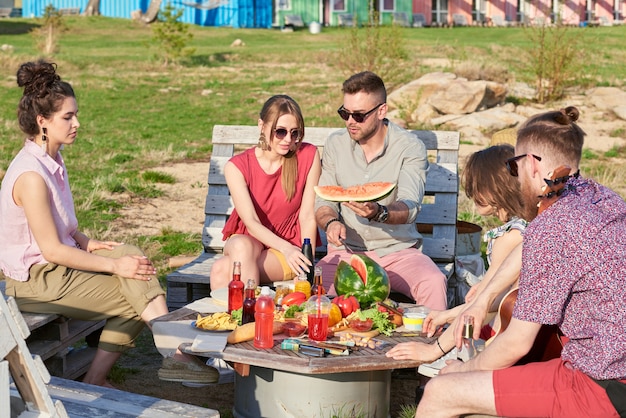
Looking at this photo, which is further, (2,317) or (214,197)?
(214,197)

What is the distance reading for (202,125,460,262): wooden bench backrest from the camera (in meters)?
7.04

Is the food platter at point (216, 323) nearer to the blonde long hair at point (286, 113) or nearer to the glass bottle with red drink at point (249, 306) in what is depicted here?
the glass bottle with red drink at point (249, 306)

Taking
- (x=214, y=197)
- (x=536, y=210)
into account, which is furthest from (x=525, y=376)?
(x=214, y=197)

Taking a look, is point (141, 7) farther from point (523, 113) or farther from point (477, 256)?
point (477, 256)

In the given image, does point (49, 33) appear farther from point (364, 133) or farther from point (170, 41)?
point (364, 133)

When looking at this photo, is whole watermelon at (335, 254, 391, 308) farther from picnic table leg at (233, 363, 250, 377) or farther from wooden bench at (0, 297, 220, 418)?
wooden bench at (0, 297, 220, 418)

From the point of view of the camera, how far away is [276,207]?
638 cm

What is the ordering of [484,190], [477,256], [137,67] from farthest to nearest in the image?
[137,67], [477,256], [484,190]

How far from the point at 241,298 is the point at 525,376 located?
2055mm

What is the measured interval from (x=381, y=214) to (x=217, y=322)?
1.43 meters

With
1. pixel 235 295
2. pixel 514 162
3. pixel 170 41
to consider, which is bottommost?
pixel 235 295

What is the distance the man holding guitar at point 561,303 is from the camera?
11.6 ft

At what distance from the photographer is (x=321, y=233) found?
7.18 m

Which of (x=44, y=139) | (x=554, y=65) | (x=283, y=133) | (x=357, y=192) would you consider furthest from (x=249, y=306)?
(x=554, y=65)
